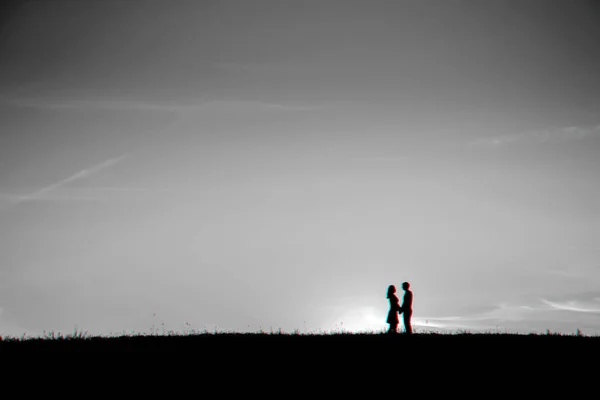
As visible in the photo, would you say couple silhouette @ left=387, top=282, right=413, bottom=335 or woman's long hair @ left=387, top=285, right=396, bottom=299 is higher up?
woman's long hair @ left=387, top=285, right=396, bottom=299

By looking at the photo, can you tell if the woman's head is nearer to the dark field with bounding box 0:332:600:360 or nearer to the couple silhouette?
the couple silhouette

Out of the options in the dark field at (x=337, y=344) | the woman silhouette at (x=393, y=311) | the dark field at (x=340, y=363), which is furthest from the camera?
the woman silhouette at (x=393, y=311)

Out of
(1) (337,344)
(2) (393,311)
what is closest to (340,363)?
(1) (337,344)

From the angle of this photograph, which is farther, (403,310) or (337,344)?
(403,310)

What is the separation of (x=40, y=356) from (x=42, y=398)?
354 cm

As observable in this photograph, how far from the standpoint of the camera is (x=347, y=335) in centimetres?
1705

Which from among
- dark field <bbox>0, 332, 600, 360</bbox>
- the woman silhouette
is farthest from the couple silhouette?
dark field <bbox>0, 332, 600, 360</bbox>

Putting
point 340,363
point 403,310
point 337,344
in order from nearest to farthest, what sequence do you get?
point 340,363 → point 337,344 → point 403,310

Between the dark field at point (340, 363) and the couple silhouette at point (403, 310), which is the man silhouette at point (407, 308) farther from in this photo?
the dark field at point (340, 363)

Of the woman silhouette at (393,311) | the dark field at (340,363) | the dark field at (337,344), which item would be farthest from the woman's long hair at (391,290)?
the dark field at (340,363)

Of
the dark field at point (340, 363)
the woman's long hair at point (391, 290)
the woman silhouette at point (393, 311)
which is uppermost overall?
the woman's long hair at point (391, 290)

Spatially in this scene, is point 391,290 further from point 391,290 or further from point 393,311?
point 393,311

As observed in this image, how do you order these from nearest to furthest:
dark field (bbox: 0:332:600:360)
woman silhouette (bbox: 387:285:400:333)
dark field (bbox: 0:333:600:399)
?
dark field (bbox: 0:333:600:399), dark field (bbox: 0:332:600:360), woman silhouette (bbox: 387:285:400:333)

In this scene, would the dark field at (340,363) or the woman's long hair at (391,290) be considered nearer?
the dark field at (340,363)
